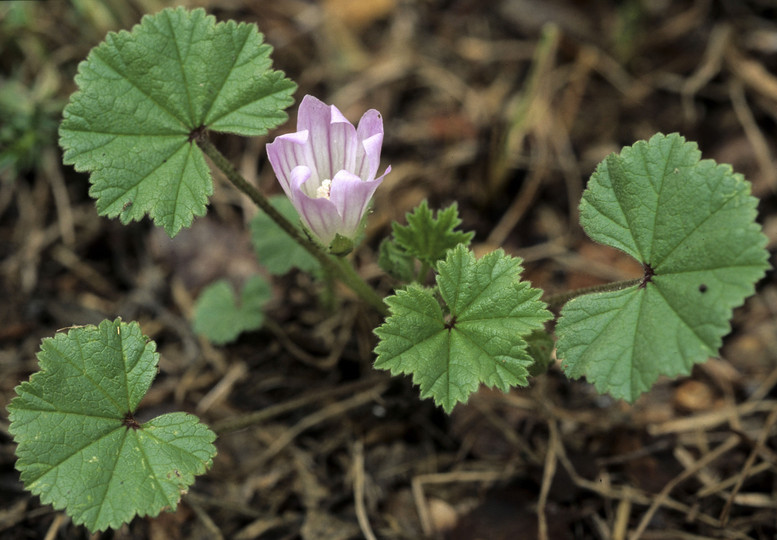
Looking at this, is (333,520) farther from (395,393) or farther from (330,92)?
(330,92)

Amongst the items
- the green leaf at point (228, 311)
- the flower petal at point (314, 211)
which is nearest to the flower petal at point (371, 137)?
the flower petal at point (314, 211)


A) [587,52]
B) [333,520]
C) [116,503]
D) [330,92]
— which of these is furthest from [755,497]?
[330,92]

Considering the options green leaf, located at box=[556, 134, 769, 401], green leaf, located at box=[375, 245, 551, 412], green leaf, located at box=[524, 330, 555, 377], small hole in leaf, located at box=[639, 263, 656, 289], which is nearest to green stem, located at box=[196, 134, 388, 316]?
green leaf, located at box=[375, 245, 551, 412]

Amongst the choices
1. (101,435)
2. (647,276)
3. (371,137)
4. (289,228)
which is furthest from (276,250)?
(647,276)

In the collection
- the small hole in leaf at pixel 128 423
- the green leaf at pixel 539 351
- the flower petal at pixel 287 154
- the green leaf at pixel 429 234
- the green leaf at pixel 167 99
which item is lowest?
the green leaf at pixel 539 351

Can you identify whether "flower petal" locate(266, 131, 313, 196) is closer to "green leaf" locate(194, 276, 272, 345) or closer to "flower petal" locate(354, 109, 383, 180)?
"flower petal" locate(354, 109, 383, 180)

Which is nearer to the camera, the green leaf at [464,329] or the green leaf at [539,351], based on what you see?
the green leaf at [464,329]

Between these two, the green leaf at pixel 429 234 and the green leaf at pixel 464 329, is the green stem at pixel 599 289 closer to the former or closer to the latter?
the green leaf at pixel 464 329
